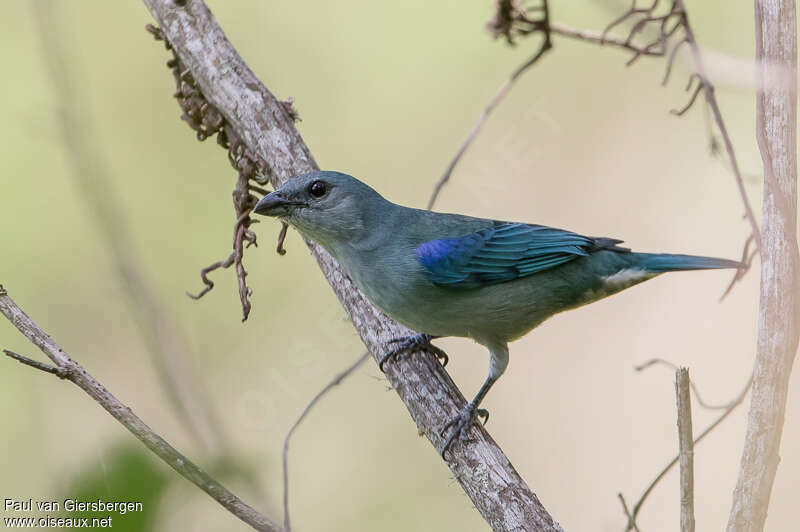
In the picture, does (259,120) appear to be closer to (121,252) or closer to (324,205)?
(324,205)

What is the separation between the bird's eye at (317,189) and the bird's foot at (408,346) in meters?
0.75

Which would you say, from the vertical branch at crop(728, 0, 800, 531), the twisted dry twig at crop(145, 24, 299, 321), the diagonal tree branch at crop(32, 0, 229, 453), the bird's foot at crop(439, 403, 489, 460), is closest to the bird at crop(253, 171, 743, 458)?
the twisted dry twig at crop(145, 24, 299, 321)

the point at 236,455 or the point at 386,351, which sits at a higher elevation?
the point at 386,351

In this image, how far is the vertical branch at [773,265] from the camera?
201cm

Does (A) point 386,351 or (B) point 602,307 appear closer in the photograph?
(A) point 386,351

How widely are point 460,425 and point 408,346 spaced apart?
1.78ft

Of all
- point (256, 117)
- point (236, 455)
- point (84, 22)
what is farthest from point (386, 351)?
point (84, 22)

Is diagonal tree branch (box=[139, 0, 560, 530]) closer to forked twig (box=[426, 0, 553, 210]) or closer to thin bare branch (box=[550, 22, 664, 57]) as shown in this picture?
forked twig (box=[426, 0, 553, 210])

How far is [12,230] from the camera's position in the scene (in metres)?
6.06

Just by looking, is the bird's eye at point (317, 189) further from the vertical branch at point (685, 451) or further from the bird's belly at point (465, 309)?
the vertical branch at point (685, 451)

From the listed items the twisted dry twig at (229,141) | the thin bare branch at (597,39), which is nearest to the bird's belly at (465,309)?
the twisted dry twig at (229,141)

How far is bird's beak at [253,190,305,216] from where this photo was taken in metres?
3.67

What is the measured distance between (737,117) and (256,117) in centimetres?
379

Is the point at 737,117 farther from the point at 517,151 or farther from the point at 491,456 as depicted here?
the point at 491,456
